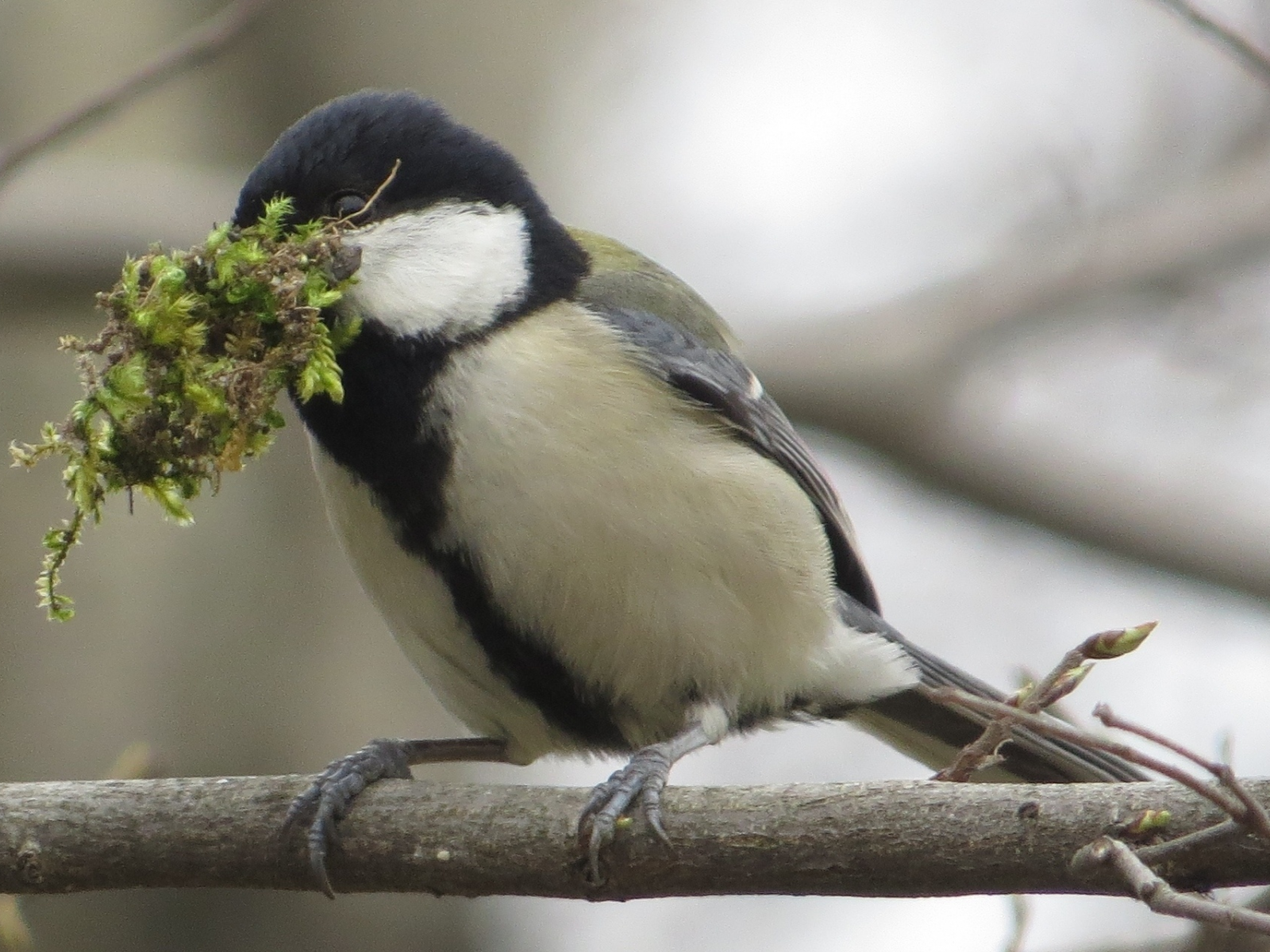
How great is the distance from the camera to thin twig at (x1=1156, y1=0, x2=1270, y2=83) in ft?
6.68

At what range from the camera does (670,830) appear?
184 cm

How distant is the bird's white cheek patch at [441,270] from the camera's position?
7.32ft

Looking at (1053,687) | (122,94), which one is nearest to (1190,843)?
(1053,687)

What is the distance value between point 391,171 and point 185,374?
521 millimetres

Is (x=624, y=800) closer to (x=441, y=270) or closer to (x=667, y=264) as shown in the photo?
(x=441, y=270)

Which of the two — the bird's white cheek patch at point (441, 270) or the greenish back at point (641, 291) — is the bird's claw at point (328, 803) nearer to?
the bird's white cheek patch at point (441, 270)

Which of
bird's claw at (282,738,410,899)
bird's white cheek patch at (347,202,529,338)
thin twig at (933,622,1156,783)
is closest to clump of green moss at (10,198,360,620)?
bird's white cheek patch at (347,202,529,338)

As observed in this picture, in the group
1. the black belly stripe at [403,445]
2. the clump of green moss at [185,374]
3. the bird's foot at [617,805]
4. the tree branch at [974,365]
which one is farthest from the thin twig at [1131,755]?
the tree branch at [974,365]

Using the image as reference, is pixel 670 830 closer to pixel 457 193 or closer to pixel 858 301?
pixel 457 193

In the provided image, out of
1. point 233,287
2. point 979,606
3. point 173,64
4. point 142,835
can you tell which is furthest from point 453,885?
point 979,606

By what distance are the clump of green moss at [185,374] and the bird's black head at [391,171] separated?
18cm

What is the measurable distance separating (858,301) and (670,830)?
89.7 inches

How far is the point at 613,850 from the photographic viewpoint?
186 centimetres

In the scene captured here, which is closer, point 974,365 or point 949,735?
point 949,735
